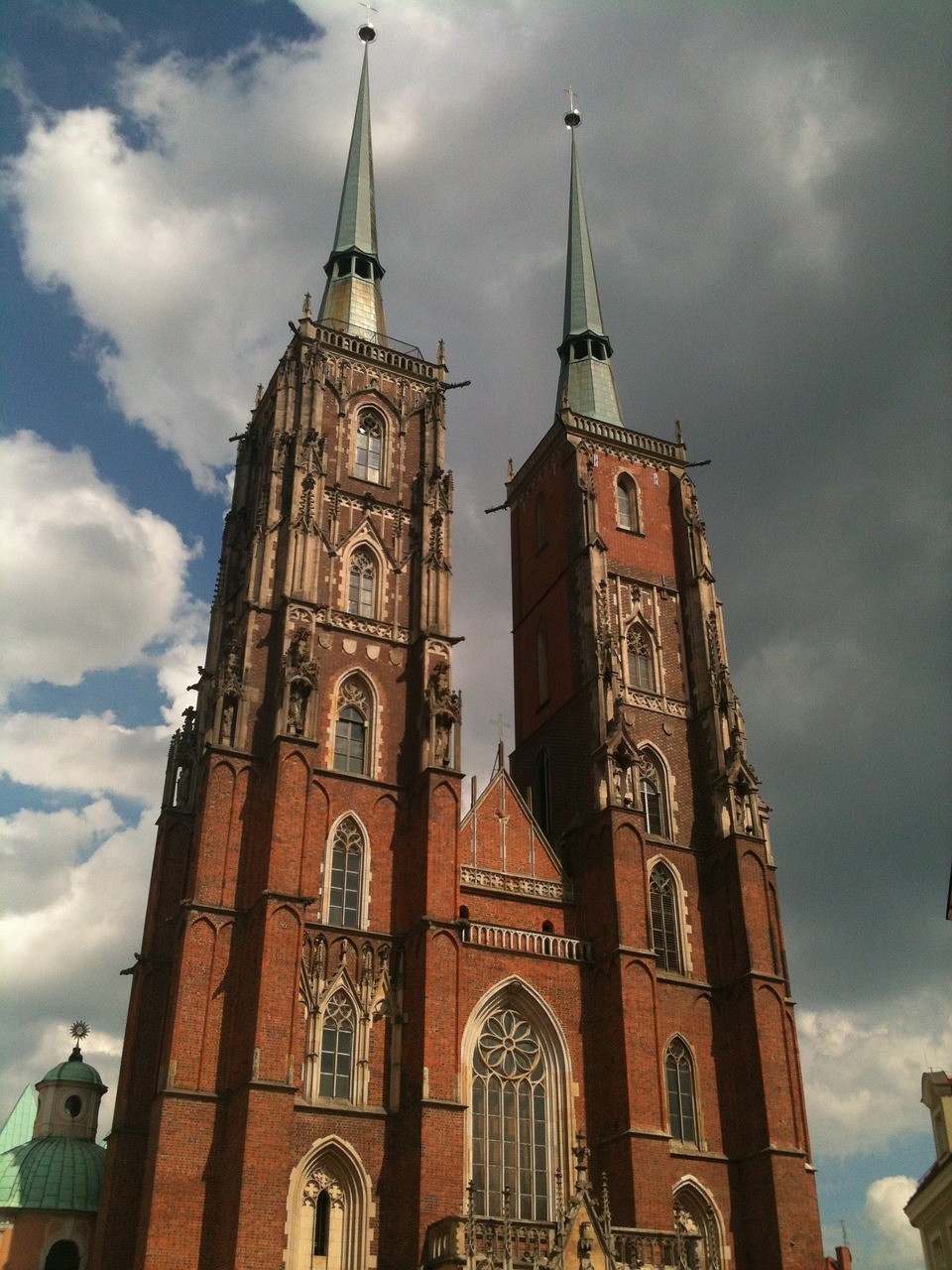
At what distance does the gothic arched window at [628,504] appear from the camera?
4156 centimetres

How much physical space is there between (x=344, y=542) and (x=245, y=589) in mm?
3399

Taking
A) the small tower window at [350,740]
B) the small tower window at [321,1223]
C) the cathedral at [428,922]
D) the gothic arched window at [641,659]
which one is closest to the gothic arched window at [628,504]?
the cathedral at [428,922]

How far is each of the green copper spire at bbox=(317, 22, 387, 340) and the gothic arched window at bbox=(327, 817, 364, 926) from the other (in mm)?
19349

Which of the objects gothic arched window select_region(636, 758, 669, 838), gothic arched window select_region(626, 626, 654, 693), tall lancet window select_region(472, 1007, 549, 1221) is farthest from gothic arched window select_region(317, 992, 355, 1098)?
gothic arched window select_region(626, 626, 654, 693)

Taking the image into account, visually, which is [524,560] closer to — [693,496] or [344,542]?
[693,496]

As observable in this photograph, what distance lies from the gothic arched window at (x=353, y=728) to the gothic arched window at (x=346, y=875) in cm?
177

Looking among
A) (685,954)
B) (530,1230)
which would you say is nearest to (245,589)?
(685,954)

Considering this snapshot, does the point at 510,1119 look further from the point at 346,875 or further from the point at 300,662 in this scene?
the point at 300,662

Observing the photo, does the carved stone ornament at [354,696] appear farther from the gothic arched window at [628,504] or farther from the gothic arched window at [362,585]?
the gothic arched window at [628,504]

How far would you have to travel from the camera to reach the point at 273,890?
27.9 metres

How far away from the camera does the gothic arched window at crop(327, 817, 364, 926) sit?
98.2 ft

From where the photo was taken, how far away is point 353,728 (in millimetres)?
32906

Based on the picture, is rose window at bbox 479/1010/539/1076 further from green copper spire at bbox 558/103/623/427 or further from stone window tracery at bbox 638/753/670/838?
green copper spire at bbox 558/103/623/427

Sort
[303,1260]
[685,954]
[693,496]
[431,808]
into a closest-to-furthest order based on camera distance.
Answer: [303,1260]
[431,808]
[685,954]
[693,496]
